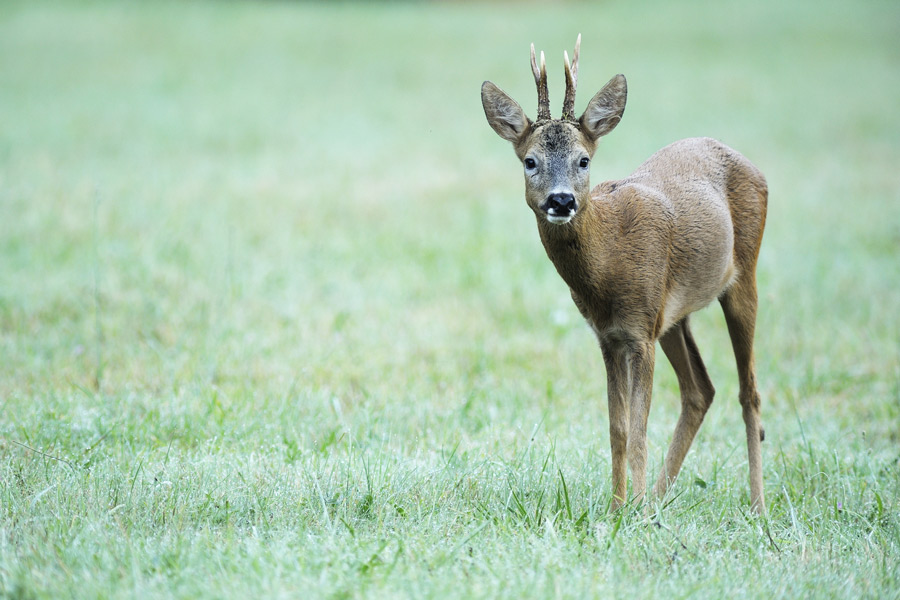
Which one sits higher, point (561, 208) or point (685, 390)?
point (561, 208)

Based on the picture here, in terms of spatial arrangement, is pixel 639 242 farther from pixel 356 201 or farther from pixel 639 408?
pixel 356 201

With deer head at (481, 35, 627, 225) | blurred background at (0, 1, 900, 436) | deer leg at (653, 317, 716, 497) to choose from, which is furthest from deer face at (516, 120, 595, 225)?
blurred background at (0, 1, 900, 436)

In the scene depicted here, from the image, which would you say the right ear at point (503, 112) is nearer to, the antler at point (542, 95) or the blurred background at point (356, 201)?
the antler at point (542, 95)

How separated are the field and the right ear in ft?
4.69

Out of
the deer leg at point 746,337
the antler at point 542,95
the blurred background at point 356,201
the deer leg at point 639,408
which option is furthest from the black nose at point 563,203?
the blurred background at point 356,201

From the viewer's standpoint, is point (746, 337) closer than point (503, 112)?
No

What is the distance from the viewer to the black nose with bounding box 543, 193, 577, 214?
3568mm

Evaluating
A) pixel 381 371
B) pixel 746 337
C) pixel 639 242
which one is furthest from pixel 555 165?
pixel 381 371

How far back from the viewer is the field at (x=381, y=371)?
3.38 m

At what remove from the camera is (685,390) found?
4.59 meters

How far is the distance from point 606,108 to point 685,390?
4.85ft

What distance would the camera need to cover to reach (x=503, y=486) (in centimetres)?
408

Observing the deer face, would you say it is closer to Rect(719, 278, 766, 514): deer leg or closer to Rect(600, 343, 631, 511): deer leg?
Rect(600, 343, 631, 511): deer leg

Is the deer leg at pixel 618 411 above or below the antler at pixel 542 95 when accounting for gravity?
below
